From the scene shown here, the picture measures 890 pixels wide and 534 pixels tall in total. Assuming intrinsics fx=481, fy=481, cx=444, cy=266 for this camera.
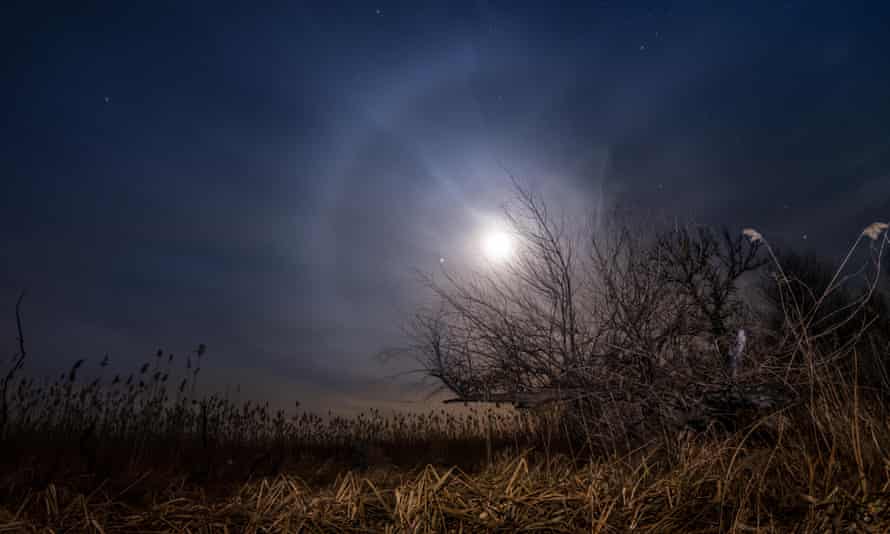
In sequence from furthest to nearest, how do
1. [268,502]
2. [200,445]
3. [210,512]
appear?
1. [200,445]
2. [268,502]
3. [210,512]


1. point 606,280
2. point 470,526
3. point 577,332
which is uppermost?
point 606,280

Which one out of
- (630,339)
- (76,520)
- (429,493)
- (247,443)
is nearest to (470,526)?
(429,493)

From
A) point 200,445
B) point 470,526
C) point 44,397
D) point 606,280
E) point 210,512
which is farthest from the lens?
point 200,445

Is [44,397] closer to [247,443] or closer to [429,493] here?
[247,443]

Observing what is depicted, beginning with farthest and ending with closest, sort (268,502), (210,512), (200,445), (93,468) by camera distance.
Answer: (200,445) → (93,468) → (268,502) → (210,512)

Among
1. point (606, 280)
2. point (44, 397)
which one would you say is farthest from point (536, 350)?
point (44, 397)

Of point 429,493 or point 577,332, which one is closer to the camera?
point 429,493

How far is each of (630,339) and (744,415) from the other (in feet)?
7.29

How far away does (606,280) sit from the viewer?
812 cm

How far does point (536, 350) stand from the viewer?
830cm

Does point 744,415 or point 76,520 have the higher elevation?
point 744,415

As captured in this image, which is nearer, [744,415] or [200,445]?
[744,415]

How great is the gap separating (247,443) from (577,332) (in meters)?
7.68

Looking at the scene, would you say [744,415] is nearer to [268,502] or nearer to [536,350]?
[536,350]
